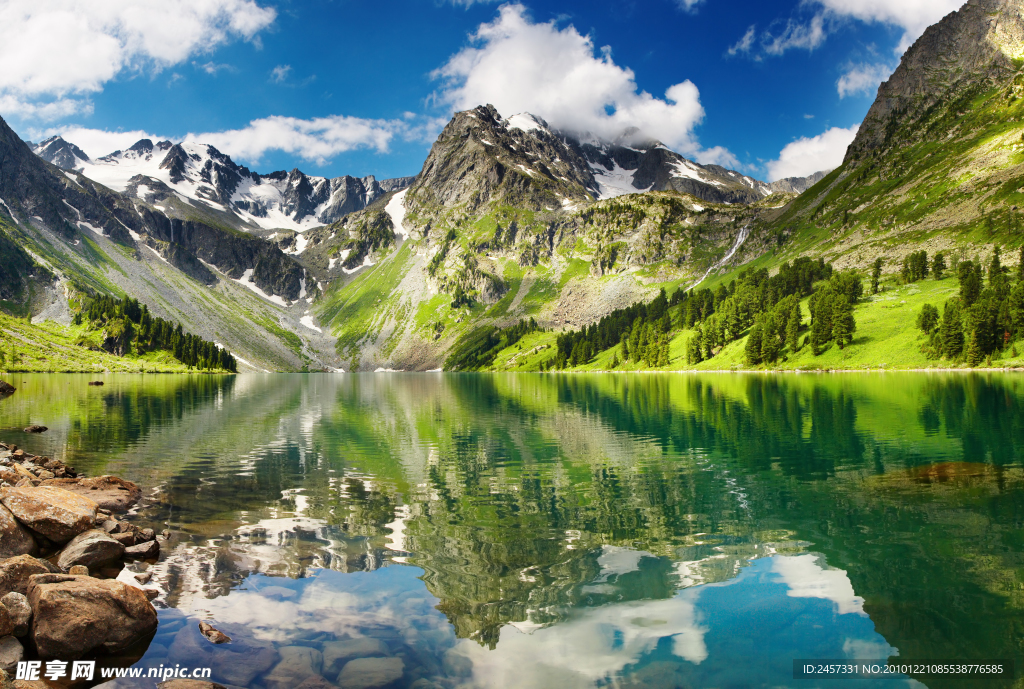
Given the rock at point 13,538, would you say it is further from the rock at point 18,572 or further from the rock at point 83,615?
the rock at point 83,615

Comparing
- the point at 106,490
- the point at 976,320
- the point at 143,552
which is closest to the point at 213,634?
the point at 143,552

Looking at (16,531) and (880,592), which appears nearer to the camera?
(880,592)

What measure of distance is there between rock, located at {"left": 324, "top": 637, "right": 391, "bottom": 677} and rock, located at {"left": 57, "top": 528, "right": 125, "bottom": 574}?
11550 millimetres

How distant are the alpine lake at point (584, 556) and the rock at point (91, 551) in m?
1.59

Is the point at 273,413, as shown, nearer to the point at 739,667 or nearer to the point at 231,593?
the point at 231,593

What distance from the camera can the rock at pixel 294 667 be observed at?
42.7ft

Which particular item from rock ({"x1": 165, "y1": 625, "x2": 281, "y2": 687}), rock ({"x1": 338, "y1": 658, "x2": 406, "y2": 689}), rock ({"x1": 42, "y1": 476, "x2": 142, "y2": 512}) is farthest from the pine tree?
rock ({"x1": 42, "y1": 476, "x2": 142, "y2": 512})

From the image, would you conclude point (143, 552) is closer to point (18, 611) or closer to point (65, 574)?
point (65, 574)

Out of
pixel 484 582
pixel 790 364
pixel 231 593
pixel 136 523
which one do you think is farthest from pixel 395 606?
pixel 790 364

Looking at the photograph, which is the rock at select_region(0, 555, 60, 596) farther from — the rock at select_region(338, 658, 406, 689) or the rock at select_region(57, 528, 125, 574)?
the rock at select_region(338, 658, 406, 689)

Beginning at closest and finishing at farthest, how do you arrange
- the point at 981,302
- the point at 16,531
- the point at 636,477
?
the point at 16,531 → the point at 636,477 → the point at 981,302

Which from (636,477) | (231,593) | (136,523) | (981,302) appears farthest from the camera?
(981,302)

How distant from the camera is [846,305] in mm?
158500

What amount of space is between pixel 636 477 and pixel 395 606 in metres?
20.5
